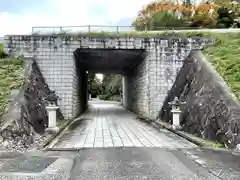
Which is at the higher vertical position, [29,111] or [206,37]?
[206,37]

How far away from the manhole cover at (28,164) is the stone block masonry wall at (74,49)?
912 cm

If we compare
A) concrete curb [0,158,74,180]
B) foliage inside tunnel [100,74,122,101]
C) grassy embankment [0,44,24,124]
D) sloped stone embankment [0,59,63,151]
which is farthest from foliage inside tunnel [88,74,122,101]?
concrete curb [0,158,74,180]

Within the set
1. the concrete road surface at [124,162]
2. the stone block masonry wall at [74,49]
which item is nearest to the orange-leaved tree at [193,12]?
the stone block masonry wall at [74,49]

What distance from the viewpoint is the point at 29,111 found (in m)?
11.8

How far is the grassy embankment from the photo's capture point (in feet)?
40.5

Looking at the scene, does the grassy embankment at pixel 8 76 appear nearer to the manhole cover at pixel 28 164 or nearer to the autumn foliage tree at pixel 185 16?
the manhole cover at pixel 28 164

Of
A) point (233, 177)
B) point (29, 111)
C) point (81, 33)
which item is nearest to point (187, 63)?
point (81, 33)

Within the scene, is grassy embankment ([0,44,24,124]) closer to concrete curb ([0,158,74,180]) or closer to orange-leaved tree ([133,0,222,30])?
concrete curb ([0,158,74,180])

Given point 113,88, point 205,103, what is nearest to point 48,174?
point 205,103

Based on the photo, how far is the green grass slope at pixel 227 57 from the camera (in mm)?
12992

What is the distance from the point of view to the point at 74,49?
55.8 ft

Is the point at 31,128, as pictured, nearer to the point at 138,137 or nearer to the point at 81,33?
the point at 138,137

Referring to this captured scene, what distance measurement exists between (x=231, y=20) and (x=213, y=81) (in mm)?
18415

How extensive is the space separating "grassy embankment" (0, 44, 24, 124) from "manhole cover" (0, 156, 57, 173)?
3.90m
